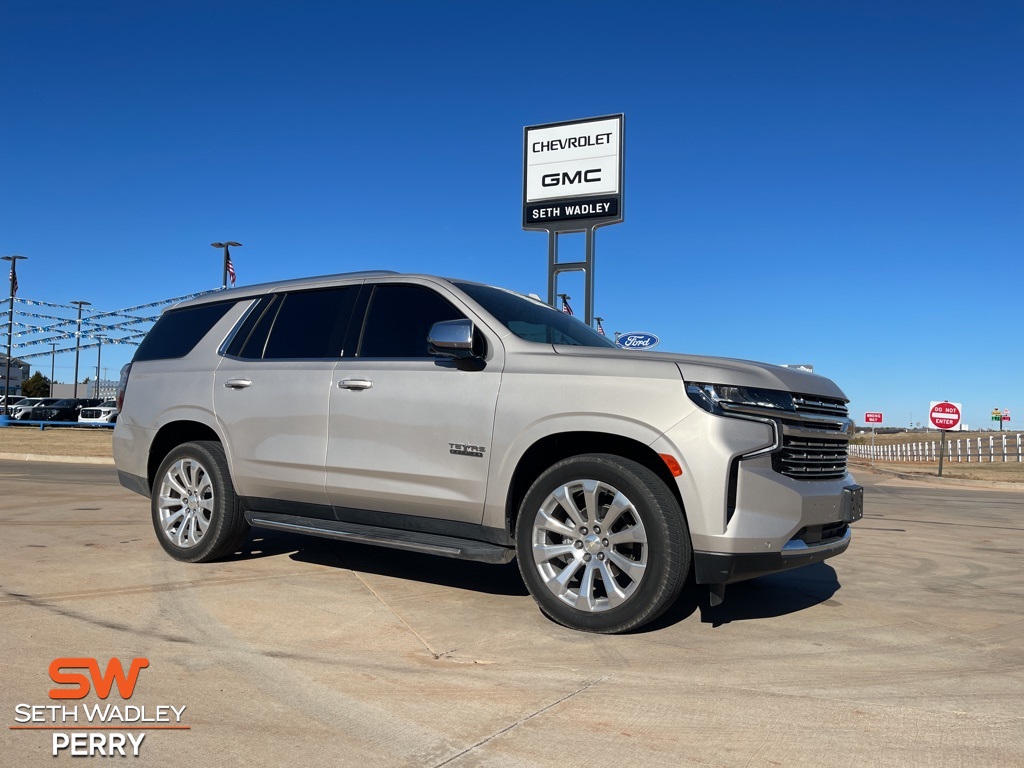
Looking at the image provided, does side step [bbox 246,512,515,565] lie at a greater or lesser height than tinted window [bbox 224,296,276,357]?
lesser

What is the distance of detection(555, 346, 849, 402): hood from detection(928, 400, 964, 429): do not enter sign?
22906 mm

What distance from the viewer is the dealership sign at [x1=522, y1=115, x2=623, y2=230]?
56.9 feet

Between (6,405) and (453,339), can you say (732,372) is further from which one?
(6,405)

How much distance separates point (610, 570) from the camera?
162 inches

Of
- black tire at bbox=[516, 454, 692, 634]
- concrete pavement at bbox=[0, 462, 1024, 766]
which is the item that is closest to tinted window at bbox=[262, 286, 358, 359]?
concrete pavement at bbox=[0, 462, 1024, 766]

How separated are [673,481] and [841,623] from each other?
1.37 metres

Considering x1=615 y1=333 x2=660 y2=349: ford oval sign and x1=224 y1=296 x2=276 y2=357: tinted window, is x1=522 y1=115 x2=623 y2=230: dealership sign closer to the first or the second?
x1=615 y1=333 x2=660 y2=349: ford oval sign

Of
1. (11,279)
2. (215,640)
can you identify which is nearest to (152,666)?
(215,640)

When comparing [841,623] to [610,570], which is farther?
[841,623]

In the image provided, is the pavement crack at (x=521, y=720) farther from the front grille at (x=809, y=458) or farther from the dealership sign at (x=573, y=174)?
the dealership sign at (x=573, y=174)

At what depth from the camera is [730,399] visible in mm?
3977

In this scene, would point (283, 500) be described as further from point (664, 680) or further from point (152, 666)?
point (664, 680)

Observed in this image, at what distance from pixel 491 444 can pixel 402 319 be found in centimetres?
119

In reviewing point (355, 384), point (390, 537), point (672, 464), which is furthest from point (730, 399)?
point (355, 384)
